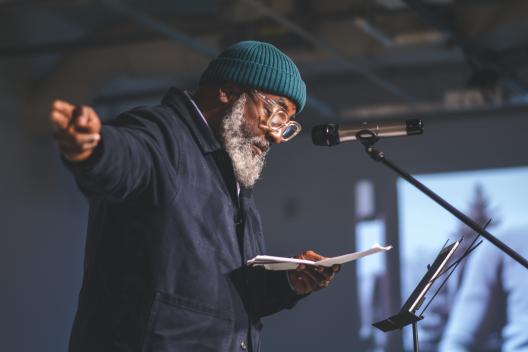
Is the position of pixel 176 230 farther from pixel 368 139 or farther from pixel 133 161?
pixel 368 139

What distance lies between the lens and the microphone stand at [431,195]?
2.15 meters

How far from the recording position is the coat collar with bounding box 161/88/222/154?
2.03m

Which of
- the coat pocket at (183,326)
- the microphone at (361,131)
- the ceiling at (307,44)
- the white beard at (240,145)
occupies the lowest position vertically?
the coat pocket at (183,326)

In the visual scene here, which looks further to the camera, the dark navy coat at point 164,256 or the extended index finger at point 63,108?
the dark navy coat at point 164,256

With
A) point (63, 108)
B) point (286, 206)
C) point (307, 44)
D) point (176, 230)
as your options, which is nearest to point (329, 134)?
point (176, 230)

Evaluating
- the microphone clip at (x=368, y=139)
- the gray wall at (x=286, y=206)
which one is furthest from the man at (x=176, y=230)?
the gray wall at (x=286, y=206)

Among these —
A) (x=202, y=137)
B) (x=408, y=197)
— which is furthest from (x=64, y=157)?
(x=408, y=197)

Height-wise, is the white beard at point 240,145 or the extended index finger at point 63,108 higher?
the white beard at point 240,145

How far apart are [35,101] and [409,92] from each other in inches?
123

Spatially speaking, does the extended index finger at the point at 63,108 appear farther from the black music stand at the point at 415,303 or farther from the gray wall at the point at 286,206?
the gray wall at the point at 286,206

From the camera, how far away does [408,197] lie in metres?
7.07

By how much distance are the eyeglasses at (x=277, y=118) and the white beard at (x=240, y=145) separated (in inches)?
2.1

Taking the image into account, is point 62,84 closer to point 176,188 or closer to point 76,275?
point 76,275

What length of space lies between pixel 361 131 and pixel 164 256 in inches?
26.2
